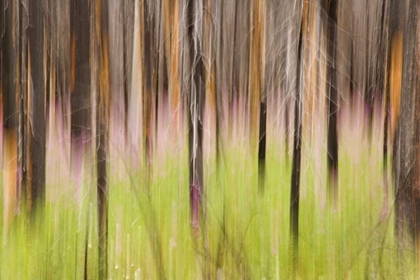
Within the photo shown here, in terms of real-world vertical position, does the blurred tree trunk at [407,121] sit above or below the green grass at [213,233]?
above

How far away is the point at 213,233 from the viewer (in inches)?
35.1

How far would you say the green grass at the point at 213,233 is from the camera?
89cm

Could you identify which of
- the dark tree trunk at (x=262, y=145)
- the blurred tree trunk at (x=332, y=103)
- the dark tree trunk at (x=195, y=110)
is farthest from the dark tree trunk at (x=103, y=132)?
the blurred tree trunk at (x=332, y=103)

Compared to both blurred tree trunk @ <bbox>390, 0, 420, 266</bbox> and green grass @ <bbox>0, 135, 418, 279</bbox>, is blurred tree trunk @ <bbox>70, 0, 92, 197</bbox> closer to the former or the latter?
green grass @ <bbox>0, 135, 418, 279</bbox>

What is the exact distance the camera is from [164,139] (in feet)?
2.94

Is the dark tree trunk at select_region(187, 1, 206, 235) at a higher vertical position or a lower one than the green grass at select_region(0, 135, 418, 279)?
higher

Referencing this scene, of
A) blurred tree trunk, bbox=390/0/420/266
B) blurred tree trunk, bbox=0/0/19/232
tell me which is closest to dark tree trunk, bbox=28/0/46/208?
blurred tree trunk, bbox=0/0/19/232

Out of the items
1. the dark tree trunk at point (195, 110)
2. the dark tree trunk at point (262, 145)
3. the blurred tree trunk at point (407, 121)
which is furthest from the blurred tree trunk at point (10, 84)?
the blurred tree trunk at point (407, 121)

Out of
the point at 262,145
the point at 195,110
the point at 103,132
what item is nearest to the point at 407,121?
the point at 262,145

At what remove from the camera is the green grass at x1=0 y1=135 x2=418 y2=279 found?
2.92 ft

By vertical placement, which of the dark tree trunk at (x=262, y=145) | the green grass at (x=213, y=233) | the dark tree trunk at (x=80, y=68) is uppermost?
the dark tree trunk at (x=80, y=68)

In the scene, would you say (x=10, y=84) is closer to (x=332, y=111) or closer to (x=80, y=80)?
(x=80, y=80)

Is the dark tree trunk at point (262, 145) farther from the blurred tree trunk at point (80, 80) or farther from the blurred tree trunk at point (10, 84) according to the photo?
the blurred tree trunk at point (10, 84)

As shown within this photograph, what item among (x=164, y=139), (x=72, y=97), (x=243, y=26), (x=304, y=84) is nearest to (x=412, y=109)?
(x=304, y=84)
